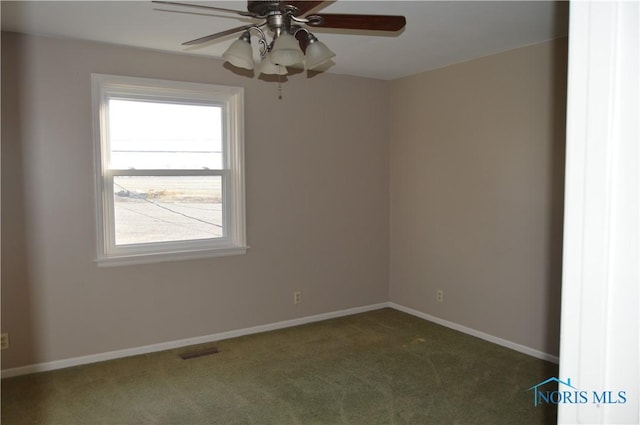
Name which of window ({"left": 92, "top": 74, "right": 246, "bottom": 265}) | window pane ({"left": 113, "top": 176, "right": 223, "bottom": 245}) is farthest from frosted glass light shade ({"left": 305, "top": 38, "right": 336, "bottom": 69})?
window pane ({"left": 113, "top": 176, "right": 223, "bottom": 245})

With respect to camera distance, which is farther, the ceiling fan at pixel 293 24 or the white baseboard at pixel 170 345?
the white baseboard at pixel 170 345

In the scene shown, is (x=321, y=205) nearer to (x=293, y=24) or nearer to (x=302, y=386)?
(x=302, y=386)

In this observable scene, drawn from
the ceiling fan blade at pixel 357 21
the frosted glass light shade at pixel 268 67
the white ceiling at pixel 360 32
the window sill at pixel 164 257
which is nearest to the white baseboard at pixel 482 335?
the window sill at pixel 164 257

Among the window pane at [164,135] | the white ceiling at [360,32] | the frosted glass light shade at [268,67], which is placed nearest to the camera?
the frosted glass light shade at [268,67]

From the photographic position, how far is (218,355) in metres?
3.83

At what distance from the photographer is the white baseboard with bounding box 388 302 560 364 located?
12.3 ft

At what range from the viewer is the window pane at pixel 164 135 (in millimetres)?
3797

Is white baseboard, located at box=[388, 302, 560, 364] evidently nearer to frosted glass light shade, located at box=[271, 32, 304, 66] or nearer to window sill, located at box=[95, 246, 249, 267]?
window sill, located at box=[95, 246, 249, 267]

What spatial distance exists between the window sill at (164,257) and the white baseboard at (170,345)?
69 cm

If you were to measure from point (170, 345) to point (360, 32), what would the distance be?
2.86m

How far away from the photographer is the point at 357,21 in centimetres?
221

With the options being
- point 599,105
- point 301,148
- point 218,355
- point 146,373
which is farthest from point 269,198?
point 599,105

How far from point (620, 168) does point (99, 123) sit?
3.72 m

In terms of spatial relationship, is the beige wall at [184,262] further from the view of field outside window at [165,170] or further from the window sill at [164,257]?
the view of field outside window at [165,170]
